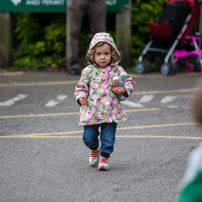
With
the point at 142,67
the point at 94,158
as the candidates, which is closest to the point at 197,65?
the point at 142,67

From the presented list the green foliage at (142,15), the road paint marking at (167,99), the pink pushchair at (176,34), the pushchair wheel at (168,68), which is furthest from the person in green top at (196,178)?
the green foliage at (142,15)

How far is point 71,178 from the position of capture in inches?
179

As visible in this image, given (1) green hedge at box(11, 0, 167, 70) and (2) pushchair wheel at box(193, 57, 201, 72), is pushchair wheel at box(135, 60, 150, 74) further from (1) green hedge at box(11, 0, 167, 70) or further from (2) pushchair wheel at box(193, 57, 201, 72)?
(2) pushchair wheel at box(193, 57, 201, 72)

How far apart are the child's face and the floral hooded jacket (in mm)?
49

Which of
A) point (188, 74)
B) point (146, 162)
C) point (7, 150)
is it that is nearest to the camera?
point (146, 162)

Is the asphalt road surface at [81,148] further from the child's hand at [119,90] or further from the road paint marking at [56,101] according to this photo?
the child's hand at [119,90]

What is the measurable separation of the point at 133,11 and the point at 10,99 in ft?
16.4

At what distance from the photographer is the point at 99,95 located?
4758 millimetres

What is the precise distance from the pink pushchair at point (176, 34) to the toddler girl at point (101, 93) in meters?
5.86

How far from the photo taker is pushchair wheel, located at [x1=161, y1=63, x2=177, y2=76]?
10797 millimetres

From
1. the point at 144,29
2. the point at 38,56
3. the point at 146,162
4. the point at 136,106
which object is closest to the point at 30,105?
the point at 136,106

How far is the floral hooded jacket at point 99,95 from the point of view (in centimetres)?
473

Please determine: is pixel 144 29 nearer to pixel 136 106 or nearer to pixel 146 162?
pixel 136 106

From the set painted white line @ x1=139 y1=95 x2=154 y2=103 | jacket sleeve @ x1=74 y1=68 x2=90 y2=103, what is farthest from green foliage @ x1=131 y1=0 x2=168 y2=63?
jacket sleeve @ x1=74 y1=68 x2=90 y2=103
